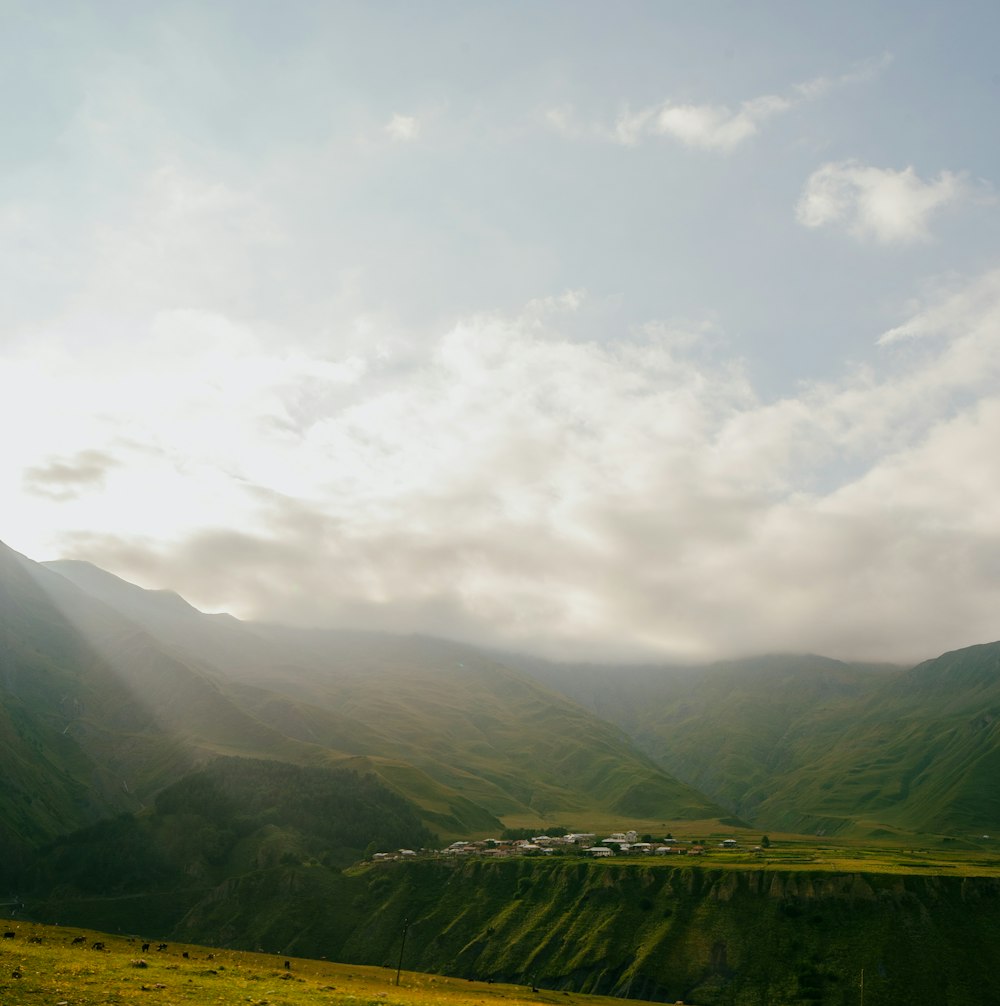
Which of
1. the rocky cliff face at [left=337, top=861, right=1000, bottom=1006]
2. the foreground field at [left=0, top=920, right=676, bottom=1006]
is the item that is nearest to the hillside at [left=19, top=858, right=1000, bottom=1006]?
the rocky cliff face at [left=337, top=861, right=1000, bottom=1006]

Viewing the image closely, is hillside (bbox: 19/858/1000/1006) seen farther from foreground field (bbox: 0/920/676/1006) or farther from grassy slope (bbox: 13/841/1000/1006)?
foreground field (bbox: 0/920/676/1006)

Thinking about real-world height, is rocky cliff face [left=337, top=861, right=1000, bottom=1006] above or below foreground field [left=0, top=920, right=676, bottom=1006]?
below

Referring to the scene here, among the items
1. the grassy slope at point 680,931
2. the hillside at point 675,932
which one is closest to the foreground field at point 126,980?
the hillside at point 675,932

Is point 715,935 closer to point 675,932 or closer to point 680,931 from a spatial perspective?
point 680,931

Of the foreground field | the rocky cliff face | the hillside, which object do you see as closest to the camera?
the foreground field

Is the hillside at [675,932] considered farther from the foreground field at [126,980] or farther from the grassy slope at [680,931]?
the foreground field at [126,980]

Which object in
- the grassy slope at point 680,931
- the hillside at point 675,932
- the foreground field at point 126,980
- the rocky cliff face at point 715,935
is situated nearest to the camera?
the foreground field at point 126,980

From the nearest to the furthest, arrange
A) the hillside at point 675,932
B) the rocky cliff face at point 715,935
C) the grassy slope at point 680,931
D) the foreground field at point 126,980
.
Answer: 1. the foreground field at point 126,980
2. the rocky cliff face at point 715,935
3. the hillside at point 675,932
4. the grassy slope at point 680,931

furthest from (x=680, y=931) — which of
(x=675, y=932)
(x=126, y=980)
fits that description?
(x=126, y=980)

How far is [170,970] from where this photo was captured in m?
68.1

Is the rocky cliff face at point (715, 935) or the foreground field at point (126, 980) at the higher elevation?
the foreground field at point (126, 980)

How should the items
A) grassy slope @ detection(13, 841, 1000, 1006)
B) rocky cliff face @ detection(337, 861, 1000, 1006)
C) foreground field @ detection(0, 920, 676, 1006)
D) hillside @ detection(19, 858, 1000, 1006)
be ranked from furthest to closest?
1. grassy slope @ detection(13, 841, 1000, 1006)
2. hillside @ detection(19, 858, 1000, 1006)
3. rocky cliff face @ detection(337, 861, 1000, 1006)
4. foreground field @ detection(0, 920, 676, 1006)

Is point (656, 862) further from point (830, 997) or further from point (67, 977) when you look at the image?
point (67, 977)

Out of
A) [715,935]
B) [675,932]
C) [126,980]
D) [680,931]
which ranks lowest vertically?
[675,932]
